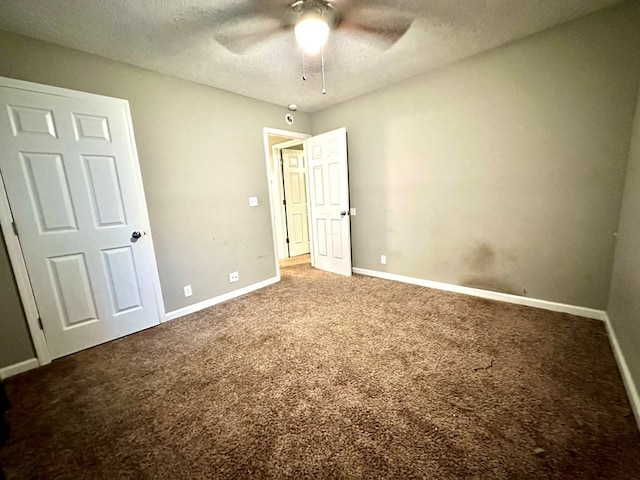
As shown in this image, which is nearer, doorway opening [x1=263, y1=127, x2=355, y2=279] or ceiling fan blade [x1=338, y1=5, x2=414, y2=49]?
ceiling fan blade [x1=338, y1=5, x2=414, y2=49]

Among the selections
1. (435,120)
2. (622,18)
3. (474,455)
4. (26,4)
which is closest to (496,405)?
(474,455)

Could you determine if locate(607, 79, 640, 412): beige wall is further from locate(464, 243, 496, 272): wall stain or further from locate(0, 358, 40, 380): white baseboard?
locate(0, 358, 40, 380): white baseboard

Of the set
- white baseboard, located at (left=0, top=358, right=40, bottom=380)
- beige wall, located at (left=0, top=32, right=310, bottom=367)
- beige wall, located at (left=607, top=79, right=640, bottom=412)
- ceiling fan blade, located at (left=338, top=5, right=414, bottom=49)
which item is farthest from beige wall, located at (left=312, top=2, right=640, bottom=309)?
white baseboard, located at (left=0, top=358, right=40, bottom=380)

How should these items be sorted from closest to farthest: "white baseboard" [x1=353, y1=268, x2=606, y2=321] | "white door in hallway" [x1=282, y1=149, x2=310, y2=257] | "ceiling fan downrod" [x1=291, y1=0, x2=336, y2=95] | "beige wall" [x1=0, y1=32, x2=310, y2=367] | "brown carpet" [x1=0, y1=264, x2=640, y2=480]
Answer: "brown carpet" [x1=0, y1=264, x2=640, y2=480] < "ceiling fan downrod" [x1=291, y1=0, x2=336, y2=95] < "beige wall" [x1=0, y1=32, x2=310, y2=367] < "white baseboard" [x1=353, y1=268, x2=606, y2=321] < "white door in hallway" [x1=282, y1=149, x2=310, y2=257]

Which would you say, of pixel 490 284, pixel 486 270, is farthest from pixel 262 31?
pixel 490 284

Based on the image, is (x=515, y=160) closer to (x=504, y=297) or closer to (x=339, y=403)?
(x=504, y=297)

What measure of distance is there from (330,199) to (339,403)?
2831mm

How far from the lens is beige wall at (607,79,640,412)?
5.12 feet

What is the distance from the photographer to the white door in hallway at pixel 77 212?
1954mm

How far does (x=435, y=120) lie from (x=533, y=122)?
912 millimetres

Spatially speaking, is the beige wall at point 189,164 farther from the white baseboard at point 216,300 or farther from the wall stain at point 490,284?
the wall stain at point 490,284

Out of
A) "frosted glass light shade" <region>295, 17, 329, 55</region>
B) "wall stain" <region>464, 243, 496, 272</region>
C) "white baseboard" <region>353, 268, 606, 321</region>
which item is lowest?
"white baseboard" <region>353, 268, 606, 321</region>

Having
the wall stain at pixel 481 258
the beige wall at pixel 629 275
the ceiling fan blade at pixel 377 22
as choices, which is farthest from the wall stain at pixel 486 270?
the ceiling fan blade at pixel 377 22

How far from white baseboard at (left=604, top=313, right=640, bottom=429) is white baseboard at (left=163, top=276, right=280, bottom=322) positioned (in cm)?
337
